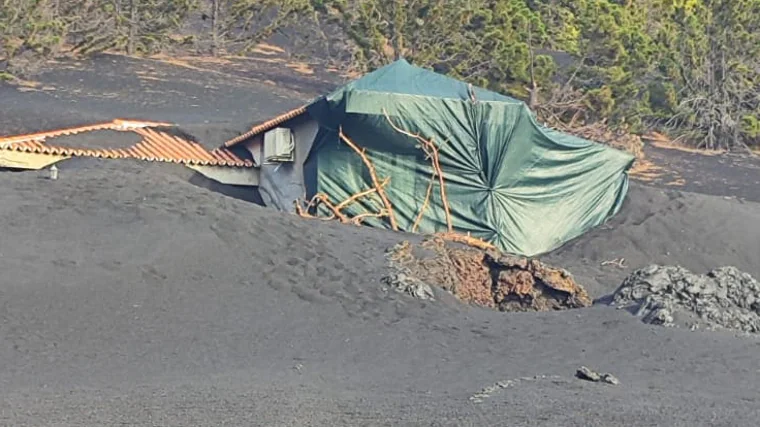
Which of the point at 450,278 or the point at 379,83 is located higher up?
the point at 379,83

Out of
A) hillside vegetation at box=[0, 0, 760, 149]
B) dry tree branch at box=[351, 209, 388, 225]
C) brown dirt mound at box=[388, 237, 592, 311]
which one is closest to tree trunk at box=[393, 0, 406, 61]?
hillside vegetation at box=[0, 0, 760, 149]

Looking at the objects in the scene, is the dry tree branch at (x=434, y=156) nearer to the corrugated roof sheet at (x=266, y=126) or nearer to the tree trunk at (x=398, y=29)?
the corrugated roof sheet at (x=266, y=126)

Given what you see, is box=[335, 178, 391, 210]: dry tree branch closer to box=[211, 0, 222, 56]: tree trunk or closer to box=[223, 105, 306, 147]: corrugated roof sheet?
box=[223, 105, 306, 147]: corrugated roof sheet

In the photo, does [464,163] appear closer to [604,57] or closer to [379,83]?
[379,83]

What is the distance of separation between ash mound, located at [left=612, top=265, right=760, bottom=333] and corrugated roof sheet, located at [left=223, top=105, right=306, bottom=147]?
814 centimetres

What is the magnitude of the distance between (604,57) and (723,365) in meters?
17.5

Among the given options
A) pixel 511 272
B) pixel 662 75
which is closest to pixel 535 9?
pixel 662 75

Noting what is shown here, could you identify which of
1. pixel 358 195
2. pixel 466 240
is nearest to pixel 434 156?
pixel 358 195

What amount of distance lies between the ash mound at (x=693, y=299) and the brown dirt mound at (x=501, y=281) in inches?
49.9

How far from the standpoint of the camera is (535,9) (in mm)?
37125

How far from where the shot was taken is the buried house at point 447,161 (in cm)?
1812

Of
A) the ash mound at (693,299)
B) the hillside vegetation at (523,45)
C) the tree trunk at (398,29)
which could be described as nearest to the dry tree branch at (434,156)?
the ash mound at (693,299)

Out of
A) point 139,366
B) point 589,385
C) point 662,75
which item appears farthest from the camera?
point 662,75

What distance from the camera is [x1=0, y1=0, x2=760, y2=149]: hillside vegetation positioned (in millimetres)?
26016
